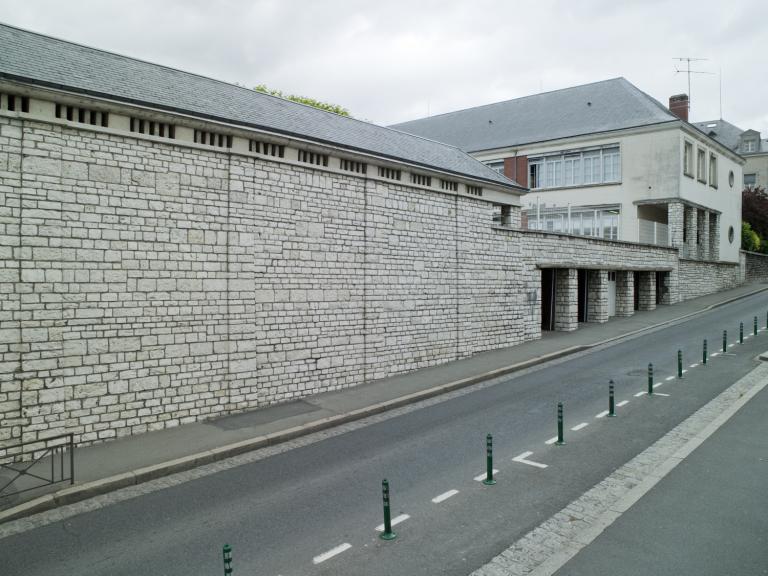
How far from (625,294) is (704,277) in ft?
38.5

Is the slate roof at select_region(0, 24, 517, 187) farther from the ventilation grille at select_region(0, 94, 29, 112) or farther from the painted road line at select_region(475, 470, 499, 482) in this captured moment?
the painted road line at select_region(475, 470, 499, 482)

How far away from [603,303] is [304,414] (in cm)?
1934

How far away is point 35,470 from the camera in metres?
9.10

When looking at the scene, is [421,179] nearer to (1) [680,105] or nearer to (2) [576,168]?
(2) [576,168]

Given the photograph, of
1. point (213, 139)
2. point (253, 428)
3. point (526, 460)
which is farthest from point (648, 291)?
point (213, 139)

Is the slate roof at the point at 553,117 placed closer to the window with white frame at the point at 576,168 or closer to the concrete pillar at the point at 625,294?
the window with white frame at the point at 576,168

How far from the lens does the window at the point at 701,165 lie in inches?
1409

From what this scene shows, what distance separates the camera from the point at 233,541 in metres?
6.71

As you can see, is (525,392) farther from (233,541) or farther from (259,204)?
(233,541)

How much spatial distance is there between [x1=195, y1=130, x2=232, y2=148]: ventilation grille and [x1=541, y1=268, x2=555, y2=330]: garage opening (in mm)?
16622

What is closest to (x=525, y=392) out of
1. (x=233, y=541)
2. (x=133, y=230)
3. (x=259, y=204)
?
(x=259, y=204)

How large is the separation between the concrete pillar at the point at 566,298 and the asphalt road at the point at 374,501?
10.9 meters

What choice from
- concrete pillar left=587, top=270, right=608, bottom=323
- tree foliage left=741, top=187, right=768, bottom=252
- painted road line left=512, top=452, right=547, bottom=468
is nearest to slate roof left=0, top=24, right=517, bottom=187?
painted road line left=512, top=452, right=547, bottom=468

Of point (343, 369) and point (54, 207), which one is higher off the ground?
point (54, 207)
